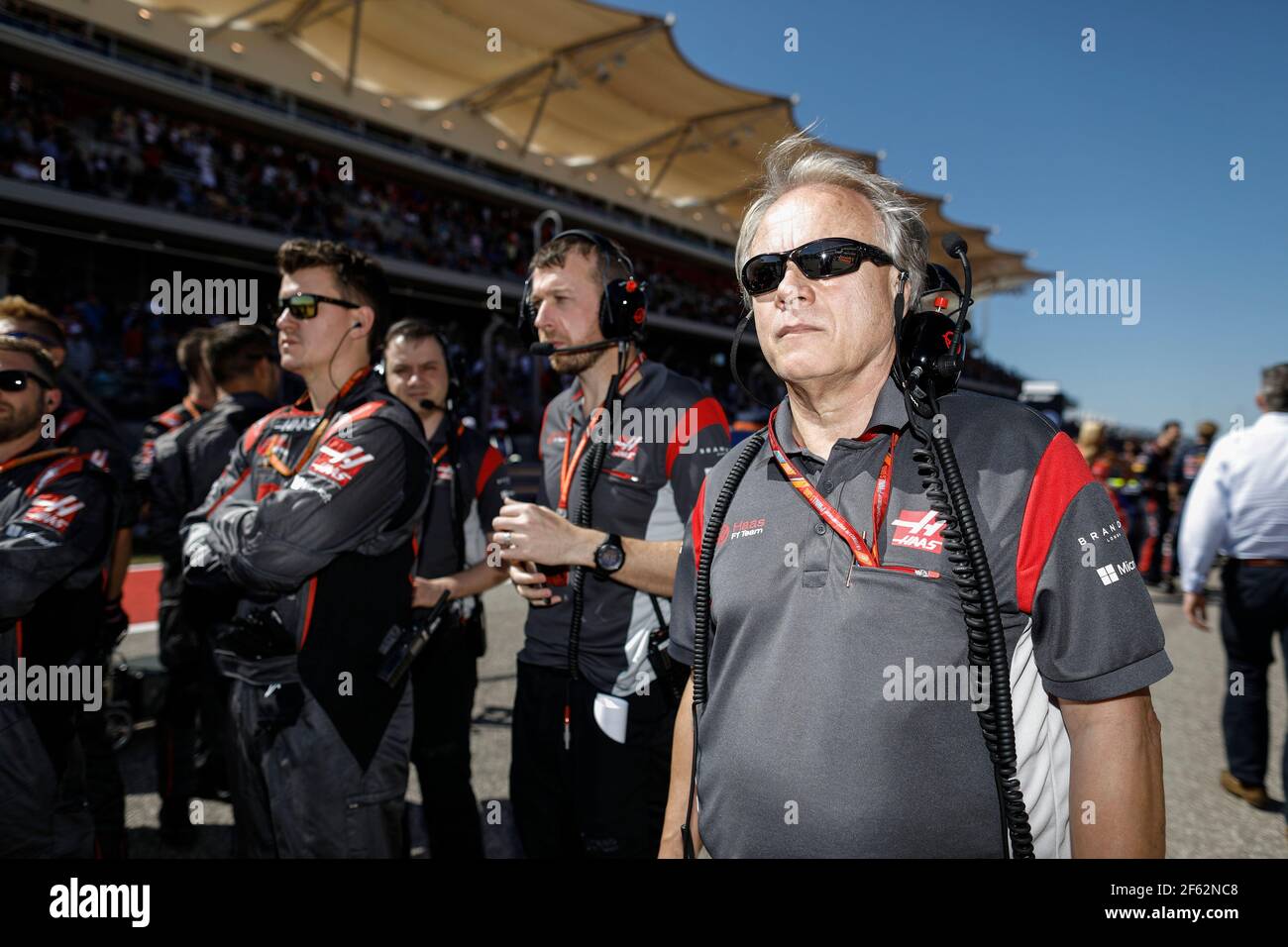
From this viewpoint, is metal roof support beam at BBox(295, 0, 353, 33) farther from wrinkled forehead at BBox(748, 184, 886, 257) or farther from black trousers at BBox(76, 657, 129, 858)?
wrinkled forehead at BBox(748, 184, 886, 257)

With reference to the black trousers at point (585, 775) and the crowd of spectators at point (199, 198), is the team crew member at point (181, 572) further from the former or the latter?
the crowd of spectators at point (199, 198)

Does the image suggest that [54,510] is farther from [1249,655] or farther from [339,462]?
[1249,655]

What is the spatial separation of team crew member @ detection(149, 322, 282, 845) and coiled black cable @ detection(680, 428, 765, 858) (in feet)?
8.15

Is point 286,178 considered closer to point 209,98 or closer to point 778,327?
point 209,98

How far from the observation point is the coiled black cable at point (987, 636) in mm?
1244

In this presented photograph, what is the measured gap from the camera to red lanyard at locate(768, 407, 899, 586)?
1373 millimetres

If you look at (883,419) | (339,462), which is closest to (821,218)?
(883,419)

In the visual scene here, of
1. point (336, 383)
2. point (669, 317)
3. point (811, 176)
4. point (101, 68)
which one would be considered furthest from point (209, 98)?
point (811, 176)

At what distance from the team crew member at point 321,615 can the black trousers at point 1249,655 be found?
398 centimetres

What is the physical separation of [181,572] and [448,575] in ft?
4.18

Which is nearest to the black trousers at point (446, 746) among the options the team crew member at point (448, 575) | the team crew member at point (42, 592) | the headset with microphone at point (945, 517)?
the team crew member at point (448, 575)

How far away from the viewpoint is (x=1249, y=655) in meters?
3.93

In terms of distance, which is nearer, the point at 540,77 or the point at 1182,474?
the point at 1182,474

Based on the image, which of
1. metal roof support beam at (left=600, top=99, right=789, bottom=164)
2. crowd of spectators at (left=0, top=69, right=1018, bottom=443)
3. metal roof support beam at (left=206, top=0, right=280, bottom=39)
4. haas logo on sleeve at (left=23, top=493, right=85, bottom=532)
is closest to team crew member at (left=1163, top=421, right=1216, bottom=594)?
crowd of spectators at (left=0, top=69, right=1018, bottom=443)
